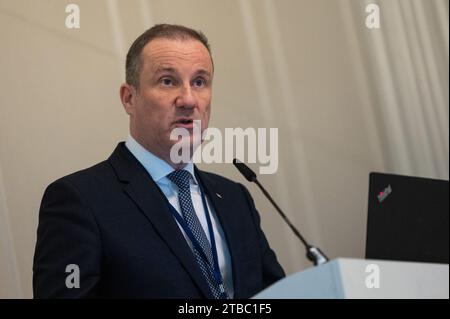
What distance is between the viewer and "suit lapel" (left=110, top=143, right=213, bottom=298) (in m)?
1.68

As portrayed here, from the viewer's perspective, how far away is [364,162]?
2.99 meters

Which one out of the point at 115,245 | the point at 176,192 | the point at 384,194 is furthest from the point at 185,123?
the point at 384,194

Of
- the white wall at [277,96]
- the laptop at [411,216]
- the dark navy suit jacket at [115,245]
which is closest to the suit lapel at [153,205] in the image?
→ the dark navy suit jacket at [115,245]

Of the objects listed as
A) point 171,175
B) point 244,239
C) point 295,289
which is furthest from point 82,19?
point 295,289

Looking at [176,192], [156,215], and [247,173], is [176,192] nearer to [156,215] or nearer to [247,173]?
[156,215]

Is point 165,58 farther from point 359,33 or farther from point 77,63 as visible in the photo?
point 359,33

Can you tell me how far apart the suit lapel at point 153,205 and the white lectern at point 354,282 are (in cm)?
54

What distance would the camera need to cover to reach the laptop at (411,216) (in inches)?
83.9

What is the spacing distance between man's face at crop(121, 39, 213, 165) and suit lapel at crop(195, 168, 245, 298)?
0.17 m

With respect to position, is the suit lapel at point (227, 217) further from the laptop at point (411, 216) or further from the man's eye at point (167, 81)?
the laptop at point (411, 216)

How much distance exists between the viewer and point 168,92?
76.2 inches

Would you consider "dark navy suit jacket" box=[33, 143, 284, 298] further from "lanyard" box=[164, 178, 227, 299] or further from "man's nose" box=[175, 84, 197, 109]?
"man's nose" box=[175, 84, 197, 109]

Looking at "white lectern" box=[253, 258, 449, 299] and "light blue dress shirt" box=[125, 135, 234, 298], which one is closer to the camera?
"white lectern" box=[253, 258, 449, 299]

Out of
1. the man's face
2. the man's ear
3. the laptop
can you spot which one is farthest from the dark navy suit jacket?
the laptop
